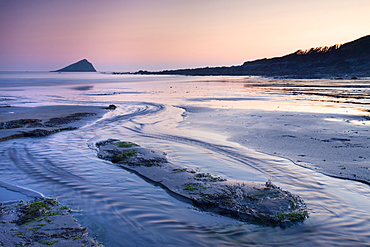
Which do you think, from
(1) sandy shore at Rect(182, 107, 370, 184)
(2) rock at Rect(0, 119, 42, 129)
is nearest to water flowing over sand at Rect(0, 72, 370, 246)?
(1) sandy shore at Rect(182, 107, 370, 184)

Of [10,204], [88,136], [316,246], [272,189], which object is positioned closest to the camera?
[316,246]

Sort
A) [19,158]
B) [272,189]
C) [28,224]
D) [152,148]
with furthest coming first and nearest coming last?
[152,148], [19,158], [272,189], [28,224]

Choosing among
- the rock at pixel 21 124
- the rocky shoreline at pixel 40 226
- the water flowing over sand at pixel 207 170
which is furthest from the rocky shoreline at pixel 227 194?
the rock at pixel 21 124

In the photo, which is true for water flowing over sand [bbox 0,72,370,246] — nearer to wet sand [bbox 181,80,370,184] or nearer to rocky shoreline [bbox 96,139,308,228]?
wet sand [bbox 181,80,370,184]

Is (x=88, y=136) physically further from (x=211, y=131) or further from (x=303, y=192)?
(x=303, y=192)

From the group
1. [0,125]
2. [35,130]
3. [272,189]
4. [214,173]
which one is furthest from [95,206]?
[0,125]

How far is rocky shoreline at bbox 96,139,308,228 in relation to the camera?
5.08 metres

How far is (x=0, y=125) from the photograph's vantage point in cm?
1381

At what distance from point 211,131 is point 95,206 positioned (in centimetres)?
776

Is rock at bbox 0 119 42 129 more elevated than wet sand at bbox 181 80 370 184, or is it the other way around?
rock at bbox 0 119 42 129

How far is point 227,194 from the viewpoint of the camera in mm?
5859

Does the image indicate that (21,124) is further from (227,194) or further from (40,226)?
(227,194)

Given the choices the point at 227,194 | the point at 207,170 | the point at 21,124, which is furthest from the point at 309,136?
the point at 21,124

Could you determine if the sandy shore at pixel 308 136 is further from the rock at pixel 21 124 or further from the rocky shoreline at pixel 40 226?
the rock at pixel 21 124
